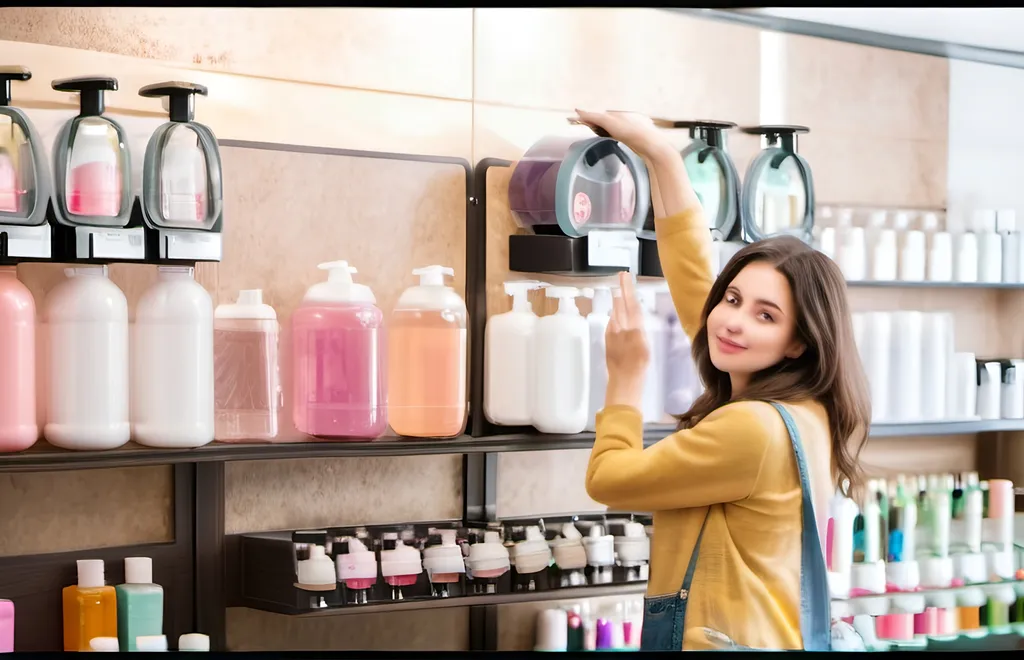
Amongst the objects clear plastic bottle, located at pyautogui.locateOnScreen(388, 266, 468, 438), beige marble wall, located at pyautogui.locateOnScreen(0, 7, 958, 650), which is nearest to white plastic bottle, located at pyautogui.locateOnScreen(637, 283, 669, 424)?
beige marble wall, located at pyautogui.locateOnScreen(0, 7, 958, 650)

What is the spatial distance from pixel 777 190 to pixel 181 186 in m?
1.28

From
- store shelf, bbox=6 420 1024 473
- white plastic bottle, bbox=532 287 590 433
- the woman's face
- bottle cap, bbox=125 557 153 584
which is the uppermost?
the woman's face

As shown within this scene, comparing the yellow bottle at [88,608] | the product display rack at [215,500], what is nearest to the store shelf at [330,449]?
the product display rack at [215,500]

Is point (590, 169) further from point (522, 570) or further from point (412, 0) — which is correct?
point (522, 570)

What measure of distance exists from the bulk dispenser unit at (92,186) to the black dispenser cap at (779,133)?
1.35m

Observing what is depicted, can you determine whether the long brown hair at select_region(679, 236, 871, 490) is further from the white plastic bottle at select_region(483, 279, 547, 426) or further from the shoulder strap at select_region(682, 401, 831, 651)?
the white plastic bottle at select_region(483, 279, 547, 426)

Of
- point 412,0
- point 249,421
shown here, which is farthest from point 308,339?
→ point 412,0

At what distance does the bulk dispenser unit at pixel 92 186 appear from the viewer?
1968mm

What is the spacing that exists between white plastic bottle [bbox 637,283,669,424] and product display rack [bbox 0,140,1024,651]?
0.04 metres

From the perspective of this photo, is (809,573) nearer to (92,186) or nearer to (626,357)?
(626,357)

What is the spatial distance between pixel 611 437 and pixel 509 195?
74 centimetres

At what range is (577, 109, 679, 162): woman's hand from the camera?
225 cm

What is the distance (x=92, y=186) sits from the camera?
Answer: 1976 mm

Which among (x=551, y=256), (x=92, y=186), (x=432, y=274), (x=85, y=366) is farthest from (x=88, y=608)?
(x=551, y=256)
